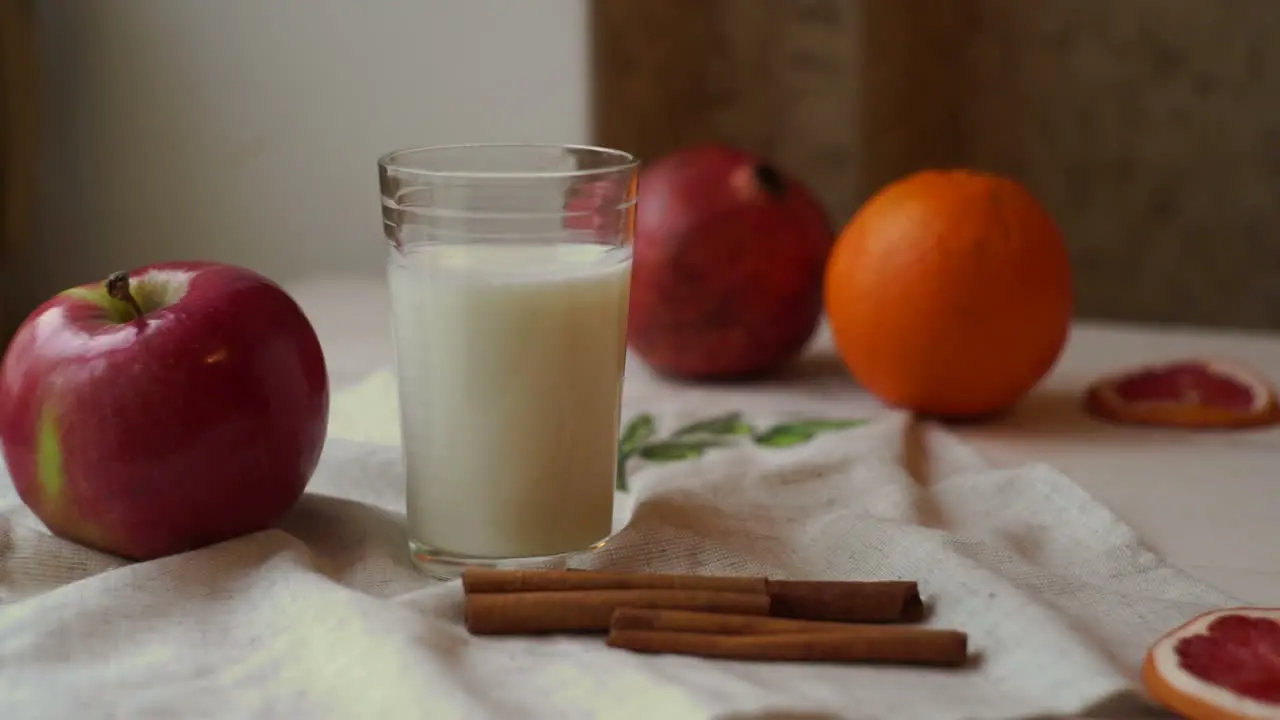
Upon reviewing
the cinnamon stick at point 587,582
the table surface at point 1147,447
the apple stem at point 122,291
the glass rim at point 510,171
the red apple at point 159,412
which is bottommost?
the table surface at point 1147,447

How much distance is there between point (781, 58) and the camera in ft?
6.76

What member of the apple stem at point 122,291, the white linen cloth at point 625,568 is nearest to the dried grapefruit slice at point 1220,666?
the white linen cloth at point 625,568

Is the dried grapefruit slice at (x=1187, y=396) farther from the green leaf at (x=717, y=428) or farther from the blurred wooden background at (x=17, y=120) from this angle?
the blurred wooden background at (x=17, y=120)

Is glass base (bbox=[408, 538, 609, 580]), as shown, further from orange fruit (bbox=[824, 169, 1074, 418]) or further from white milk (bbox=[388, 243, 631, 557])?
orange fruit (bbox=[824, 169, 1074, 418])

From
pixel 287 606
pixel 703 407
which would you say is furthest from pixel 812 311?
pixel 287 606

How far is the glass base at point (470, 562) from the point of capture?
Answer: 78 cm

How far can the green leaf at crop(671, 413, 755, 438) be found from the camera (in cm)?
111

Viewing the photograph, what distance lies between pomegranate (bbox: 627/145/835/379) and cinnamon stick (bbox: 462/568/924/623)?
1.90 ft

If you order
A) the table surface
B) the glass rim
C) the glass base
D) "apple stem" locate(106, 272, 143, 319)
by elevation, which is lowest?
the table surface

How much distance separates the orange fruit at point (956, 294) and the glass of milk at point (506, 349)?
15.5 inches

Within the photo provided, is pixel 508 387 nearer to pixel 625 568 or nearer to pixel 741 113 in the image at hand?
pixel 625 568

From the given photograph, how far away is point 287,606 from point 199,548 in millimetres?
111

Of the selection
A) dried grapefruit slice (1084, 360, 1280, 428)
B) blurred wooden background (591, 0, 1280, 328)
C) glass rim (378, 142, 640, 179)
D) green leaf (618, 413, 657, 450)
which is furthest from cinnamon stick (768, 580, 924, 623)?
blurred wooden background (591, 0, 1280, 328)

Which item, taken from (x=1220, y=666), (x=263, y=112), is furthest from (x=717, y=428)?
(x=263, y=112)
